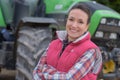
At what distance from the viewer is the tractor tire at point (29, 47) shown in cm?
504

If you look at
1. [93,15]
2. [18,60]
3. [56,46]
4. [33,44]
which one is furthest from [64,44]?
[93,15]

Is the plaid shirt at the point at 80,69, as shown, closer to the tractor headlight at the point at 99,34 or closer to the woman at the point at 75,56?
the woman at the point at 75,56

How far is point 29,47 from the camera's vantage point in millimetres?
5148

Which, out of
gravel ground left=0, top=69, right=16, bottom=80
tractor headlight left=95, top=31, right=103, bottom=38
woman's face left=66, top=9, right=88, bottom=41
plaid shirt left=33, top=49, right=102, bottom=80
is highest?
woman's face left=66, top=9, right=88, bottom=41

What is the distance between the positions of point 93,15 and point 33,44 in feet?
3.75

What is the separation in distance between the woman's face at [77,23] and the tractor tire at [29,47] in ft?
6.73

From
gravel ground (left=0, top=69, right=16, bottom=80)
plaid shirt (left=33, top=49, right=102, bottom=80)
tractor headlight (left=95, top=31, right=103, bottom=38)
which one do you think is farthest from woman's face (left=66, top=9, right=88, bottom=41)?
gravel ground (left=0, top=69, right=16, bottom=80)

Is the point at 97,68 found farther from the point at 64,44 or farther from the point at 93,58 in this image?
the point at 64,44

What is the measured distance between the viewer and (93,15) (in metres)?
5.87

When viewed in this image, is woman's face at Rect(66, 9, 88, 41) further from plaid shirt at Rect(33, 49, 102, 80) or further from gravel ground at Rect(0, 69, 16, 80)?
gravel ground at Rect(0, 69, 16, 80)

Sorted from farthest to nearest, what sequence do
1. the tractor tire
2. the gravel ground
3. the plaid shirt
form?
the gravel ground → the tractor tire → the plaid shirt

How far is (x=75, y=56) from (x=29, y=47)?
90.7 inches

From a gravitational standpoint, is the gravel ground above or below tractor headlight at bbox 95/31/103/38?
below

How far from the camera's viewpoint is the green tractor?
17.2 ft
